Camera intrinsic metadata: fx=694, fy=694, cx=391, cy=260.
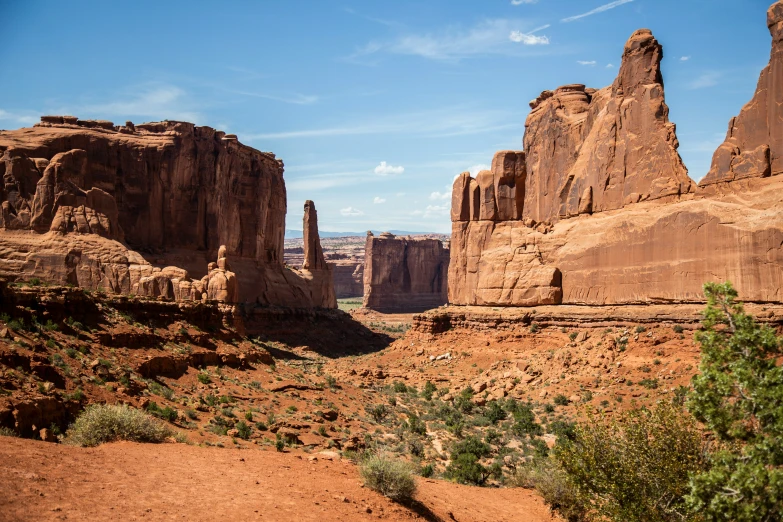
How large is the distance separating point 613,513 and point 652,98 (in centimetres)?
2493

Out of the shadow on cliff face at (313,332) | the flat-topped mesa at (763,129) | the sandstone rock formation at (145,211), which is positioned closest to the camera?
the flat-topped mesa at (763,129)

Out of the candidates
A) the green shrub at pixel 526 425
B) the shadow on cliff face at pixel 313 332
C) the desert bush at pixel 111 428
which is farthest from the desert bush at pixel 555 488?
the shadow on cliff face at pixel 313 332

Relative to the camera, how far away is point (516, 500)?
18.5 meters

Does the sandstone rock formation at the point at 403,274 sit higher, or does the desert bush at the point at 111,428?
the sandstone rock formation at the point at 403,274

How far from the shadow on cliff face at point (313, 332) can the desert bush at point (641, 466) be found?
38513 millimetres

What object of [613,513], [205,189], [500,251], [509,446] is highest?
[205,189]

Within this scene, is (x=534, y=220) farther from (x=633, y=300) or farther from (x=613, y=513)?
(x=613, y=513)

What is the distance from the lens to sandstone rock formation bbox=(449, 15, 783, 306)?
27797mm

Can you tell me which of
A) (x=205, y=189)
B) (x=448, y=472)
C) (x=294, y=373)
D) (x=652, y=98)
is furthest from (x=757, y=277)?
(x=205, y=189)

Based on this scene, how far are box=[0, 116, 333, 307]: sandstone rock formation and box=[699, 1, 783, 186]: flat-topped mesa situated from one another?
2522cm

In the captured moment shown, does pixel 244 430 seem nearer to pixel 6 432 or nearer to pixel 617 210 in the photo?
pixel 6 432

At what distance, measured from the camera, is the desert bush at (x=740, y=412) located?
30.7 ft

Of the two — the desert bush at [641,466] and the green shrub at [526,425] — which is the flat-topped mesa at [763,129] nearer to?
the green shrub at [526,425]

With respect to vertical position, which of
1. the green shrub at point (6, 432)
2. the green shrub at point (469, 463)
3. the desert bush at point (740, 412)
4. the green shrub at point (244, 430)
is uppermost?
the desert bush at point (740, 412)
